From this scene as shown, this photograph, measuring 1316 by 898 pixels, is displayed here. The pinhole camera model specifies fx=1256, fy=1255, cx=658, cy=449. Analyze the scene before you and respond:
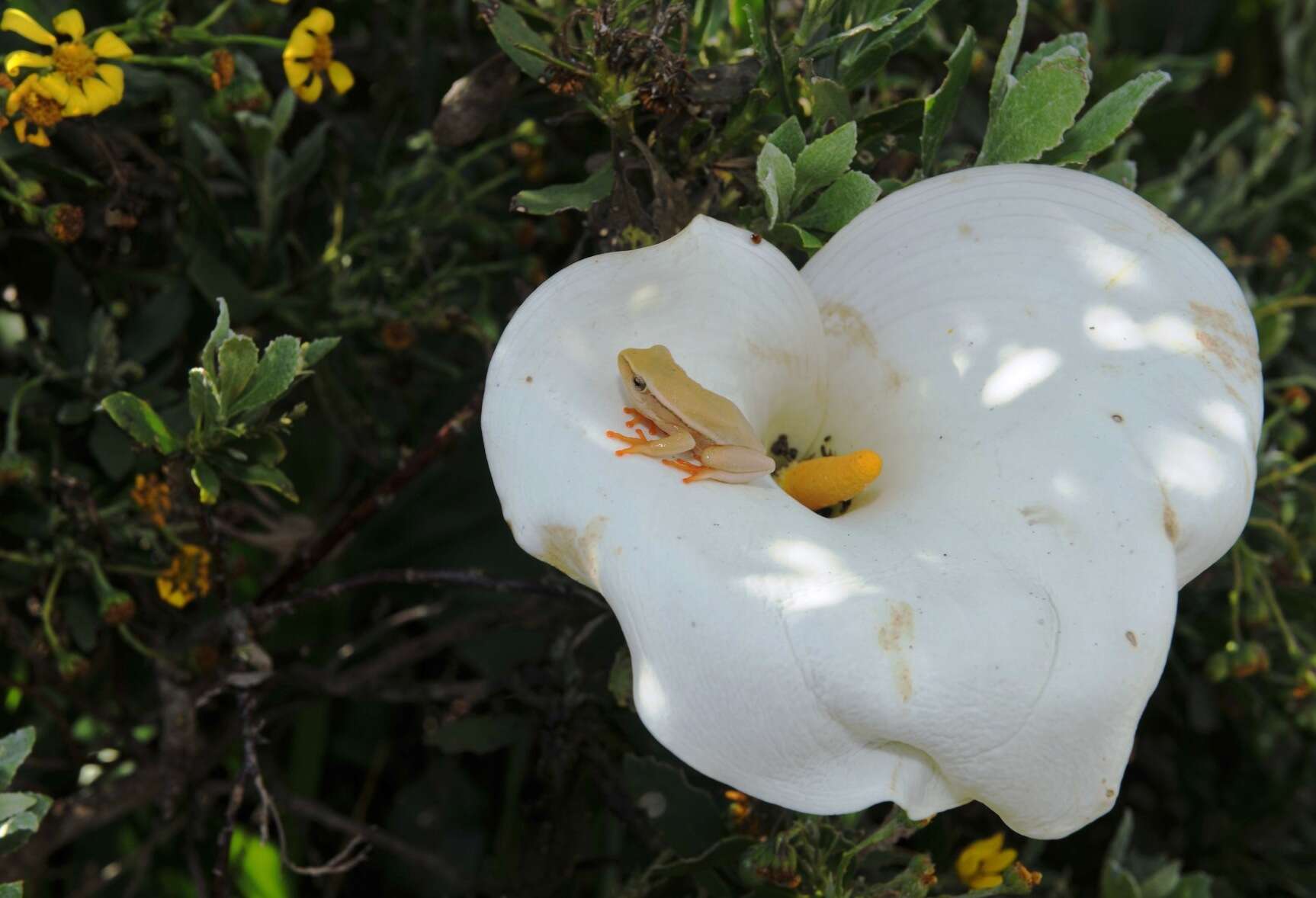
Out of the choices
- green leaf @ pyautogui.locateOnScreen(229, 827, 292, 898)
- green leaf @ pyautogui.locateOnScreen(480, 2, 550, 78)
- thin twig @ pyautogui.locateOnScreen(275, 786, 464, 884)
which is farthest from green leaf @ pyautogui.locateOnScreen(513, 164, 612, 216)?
green leaf @ pyautogui.locateOnScreen(229, 827, 292, 898)

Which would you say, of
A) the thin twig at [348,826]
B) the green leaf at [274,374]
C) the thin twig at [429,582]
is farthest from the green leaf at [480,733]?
the green leaf at [274,374]

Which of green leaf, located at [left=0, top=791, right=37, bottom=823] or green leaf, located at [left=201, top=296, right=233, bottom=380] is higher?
green leaf, located at [left=201, top=296, right=233, bottom=380]

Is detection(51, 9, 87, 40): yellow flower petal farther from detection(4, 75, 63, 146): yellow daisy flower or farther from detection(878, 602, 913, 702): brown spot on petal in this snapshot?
detection(878, 602, 913, 702): brown spot on petal

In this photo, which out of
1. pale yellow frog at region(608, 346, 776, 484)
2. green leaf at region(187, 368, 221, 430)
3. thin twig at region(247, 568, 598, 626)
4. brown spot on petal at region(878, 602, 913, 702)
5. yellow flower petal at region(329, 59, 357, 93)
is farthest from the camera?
yellow flower petal at region(329, 59, 357, 93)

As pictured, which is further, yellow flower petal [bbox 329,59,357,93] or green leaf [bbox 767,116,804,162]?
yellow flower petal [bbox 329,59,357,93]

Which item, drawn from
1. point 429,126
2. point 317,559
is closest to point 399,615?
point 317,559

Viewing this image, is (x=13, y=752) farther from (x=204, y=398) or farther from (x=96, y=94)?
(x=96, y=94)
